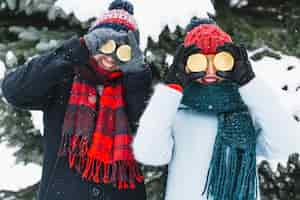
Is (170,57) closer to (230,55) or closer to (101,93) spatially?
(101,93)

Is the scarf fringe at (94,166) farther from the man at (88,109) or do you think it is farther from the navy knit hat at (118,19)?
the navy knit hat at (118,19)

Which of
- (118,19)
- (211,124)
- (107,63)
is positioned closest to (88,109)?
(107,63)

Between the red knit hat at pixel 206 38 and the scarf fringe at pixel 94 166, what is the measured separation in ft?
1.94

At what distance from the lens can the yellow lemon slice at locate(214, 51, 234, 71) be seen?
2105 mm

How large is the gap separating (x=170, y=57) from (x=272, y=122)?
1.14 m

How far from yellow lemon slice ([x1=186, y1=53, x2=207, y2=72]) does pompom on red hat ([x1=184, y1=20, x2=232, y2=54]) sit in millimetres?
33

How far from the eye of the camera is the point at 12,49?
3281mm

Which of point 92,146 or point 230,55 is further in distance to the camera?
point 92,146

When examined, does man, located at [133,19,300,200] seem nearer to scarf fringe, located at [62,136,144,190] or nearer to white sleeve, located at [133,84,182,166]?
white sleeve, located at [133,84,182,166]

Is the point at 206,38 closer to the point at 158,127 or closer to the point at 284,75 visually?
the point at 158,127

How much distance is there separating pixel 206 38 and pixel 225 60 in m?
0.12

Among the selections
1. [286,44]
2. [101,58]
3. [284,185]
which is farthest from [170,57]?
[284,185]

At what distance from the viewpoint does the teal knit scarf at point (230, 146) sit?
220cm

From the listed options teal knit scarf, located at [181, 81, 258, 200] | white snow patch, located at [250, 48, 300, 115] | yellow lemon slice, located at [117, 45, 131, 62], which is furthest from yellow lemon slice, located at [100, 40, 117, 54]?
white snow patch, located at [250, 48, 300, 115]
